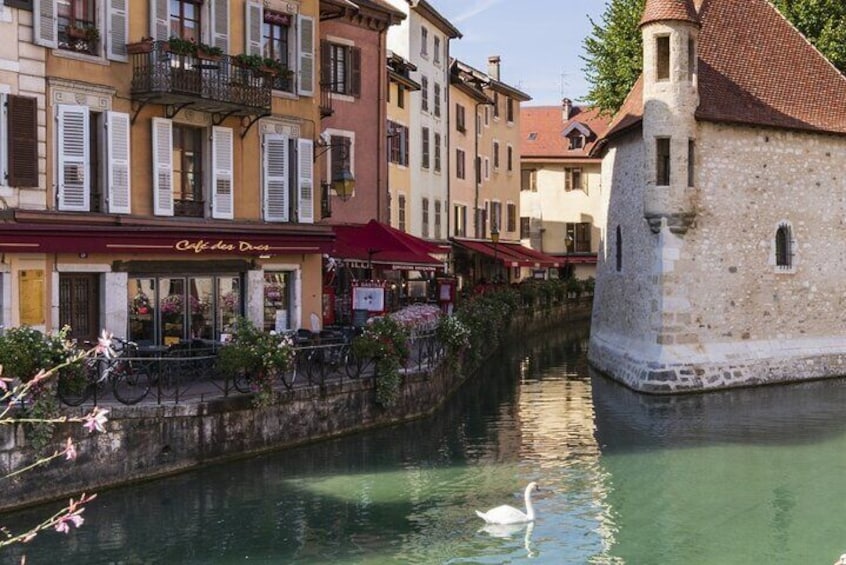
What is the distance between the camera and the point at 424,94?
39.0 metres

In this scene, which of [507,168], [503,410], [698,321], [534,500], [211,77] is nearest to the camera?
[534,500]

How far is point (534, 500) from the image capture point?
14.4m

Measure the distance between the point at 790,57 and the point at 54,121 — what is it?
20197mm

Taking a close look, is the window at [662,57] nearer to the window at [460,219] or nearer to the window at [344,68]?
the window at [344,68]

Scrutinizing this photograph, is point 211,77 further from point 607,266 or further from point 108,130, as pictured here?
point 607,266

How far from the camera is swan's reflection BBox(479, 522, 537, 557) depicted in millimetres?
12602

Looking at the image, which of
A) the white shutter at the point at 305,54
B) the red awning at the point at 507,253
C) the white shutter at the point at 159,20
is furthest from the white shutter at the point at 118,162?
the red awning at the point at 507,253

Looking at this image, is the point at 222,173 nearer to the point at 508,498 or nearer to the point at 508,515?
the point at 508,498

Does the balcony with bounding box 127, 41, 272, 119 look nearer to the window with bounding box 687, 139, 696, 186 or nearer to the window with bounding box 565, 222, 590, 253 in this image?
the window with bounding box 687, 139, 696, 186

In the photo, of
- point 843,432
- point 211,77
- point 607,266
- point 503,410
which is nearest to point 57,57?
point 211,77

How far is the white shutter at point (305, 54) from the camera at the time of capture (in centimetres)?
2161

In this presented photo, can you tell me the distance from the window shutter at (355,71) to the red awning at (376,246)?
507 cm

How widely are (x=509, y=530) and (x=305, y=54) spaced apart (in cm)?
1246

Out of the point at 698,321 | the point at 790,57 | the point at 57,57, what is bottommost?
the point at 698,321
